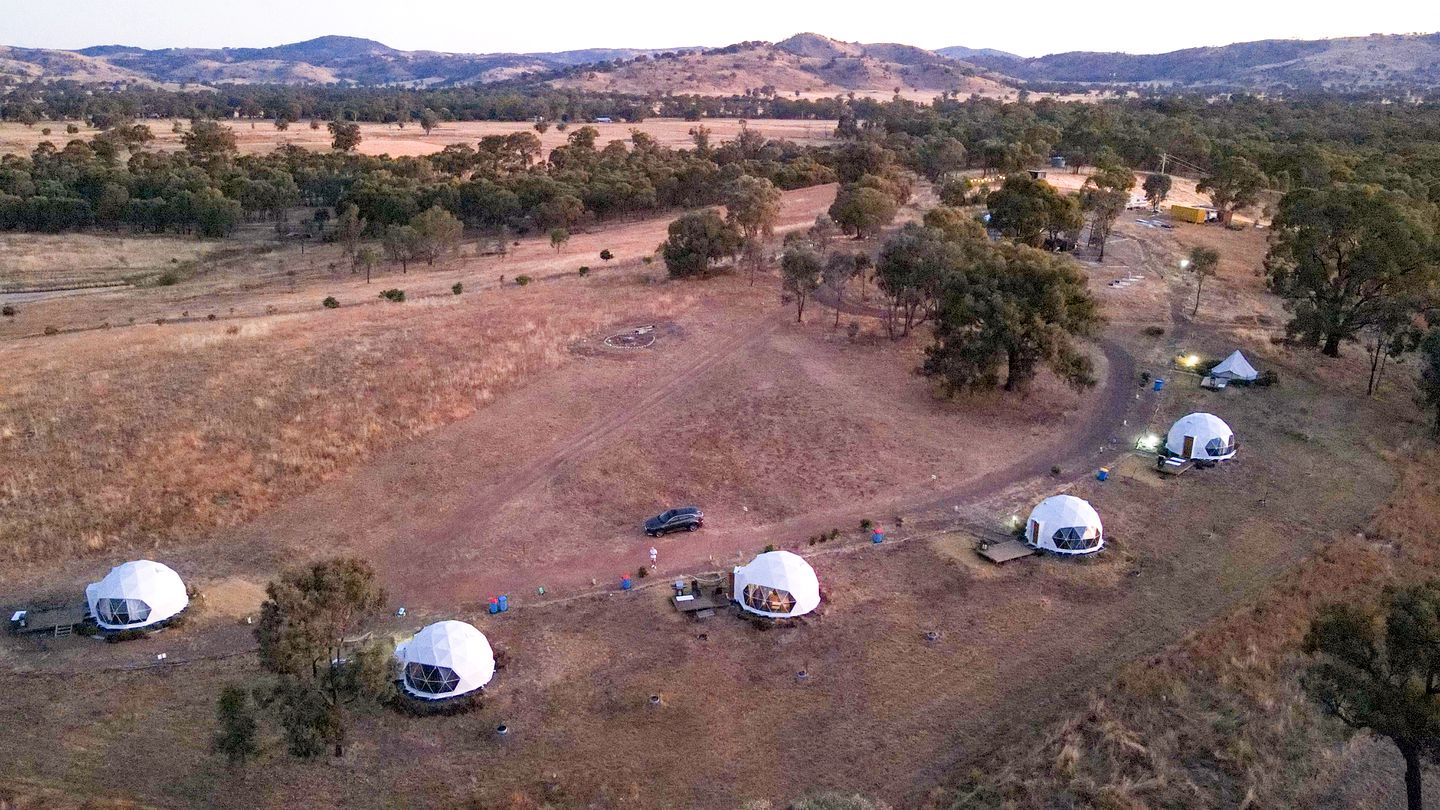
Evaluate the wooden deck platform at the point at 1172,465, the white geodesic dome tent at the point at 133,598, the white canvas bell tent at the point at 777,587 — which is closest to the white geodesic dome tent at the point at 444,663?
the white canvas bell tent at the point at 777,587

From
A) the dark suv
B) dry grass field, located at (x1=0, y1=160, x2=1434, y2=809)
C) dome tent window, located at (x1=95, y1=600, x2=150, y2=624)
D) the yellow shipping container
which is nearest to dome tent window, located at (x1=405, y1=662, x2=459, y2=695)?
dry grass field, located at (x1=0, y1=160, x2=1434, y2=809)

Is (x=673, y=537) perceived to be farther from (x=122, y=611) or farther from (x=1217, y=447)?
(x=1217, y=447)

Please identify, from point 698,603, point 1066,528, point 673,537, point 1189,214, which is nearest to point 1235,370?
point 1066,528

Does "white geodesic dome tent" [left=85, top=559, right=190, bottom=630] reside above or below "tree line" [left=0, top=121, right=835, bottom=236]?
below

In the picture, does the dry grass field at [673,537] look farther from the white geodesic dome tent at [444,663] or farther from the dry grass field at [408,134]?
the dry grass field at [408,134]

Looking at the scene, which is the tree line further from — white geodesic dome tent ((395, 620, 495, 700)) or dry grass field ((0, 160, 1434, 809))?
white geodesic dome tent ((395, 620, 495, 700))

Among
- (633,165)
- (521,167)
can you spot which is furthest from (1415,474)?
(521,167)

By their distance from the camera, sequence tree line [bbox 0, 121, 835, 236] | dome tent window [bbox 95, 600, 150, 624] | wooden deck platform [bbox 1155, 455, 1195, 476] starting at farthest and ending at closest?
tree line [bbox 0, 121, 835, 236] → wooden deck platform [bbox 1155, 455, 1195, 476] → dome tent window [bbox 95, 600, 150, 624]
